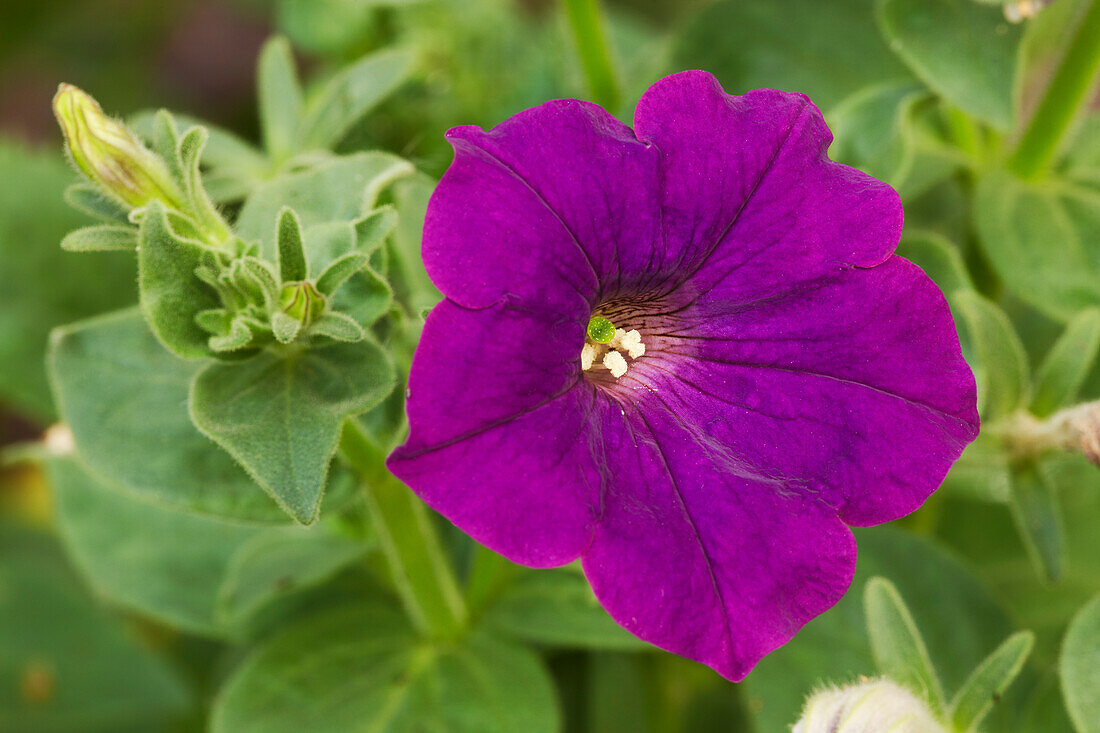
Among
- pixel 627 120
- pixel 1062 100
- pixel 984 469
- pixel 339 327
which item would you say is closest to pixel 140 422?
pixel 339 327

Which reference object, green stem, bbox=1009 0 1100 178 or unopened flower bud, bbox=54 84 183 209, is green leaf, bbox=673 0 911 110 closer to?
green stem, bbox=1009 0 1100 178

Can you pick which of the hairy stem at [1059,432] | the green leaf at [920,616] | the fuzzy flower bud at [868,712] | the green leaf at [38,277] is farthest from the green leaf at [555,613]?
the green leaf at [38,277]

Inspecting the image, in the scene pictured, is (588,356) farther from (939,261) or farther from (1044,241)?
(1044,241)

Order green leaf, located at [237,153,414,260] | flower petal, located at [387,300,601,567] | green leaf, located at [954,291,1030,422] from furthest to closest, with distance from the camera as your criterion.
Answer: green leaf, located at [954,291,1030,422], green leaf, located at [237,153,414,260], flower petal, located at [387,300,601,567]

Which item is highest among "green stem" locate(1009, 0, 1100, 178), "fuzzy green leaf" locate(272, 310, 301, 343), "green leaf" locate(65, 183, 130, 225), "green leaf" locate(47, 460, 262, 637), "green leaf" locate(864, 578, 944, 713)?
"green stem" locate(1009, 0, 1100, 178)

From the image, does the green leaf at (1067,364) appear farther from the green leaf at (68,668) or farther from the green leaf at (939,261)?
the green leaf at (68,668)

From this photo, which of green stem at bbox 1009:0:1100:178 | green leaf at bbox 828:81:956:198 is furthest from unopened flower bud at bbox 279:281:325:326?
green stem at bbox 1009:0:1100:178

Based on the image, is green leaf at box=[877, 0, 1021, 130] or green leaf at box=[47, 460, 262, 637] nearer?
green leaf at box=[877, 0, 1021, 130]
